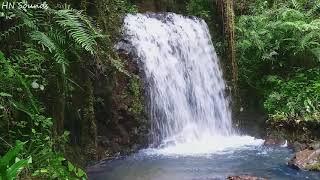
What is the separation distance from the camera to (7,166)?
3629mm

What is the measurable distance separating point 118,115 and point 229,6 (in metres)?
4.20

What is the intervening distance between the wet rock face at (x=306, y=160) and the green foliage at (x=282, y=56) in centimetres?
218

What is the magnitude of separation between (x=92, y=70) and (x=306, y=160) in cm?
335

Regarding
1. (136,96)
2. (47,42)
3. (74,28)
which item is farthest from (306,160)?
(47,42)

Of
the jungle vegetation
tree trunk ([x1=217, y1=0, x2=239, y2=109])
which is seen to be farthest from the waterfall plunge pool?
the jungle vegetation

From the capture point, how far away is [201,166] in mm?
7238

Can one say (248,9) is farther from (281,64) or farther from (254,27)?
(281,64)

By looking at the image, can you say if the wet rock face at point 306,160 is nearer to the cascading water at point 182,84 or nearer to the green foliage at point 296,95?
the cascading water at point 182,84

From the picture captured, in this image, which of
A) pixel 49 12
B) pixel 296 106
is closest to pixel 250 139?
pixel 296 106

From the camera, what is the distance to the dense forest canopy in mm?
4504

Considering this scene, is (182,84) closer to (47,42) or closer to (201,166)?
(201,166)

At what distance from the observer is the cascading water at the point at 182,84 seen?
924 centimetres

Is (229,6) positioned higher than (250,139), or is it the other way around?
(229,6)

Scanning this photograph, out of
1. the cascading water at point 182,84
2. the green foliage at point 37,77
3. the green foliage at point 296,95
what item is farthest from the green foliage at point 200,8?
the green foliage at point 37,77
